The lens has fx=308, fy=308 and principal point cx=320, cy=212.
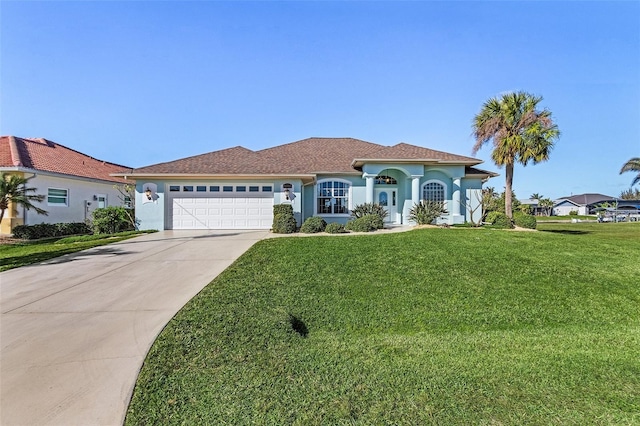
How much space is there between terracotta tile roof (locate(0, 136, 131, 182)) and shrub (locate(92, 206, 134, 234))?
2572 millimetres

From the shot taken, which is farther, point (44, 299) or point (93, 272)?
point (93, 272)

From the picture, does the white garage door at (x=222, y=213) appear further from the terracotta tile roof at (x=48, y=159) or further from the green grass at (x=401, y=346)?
the green grass at (x=401, y=346)

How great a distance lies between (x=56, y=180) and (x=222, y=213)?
9827 millimetres

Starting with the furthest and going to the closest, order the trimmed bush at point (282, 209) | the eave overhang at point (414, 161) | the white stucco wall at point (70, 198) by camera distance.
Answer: the eave overhang at point (414, 161), the white stucco wall at point (70, 198), the trimmed bush at point (282, 209)

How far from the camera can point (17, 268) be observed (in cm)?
790

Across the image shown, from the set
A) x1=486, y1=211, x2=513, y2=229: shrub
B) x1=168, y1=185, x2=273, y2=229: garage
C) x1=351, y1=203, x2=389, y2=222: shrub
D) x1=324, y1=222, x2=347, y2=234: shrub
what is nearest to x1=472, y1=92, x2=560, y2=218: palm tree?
x1=486, y1=211, x2=513, y2=229: shrub

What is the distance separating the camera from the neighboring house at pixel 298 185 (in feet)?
52.5

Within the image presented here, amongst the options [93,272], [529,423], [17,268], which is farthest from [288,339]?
[17,268]

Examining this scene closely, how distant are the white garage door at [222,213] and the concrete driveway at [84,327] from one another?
24.0 feet

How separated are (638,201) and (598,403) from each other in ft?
271

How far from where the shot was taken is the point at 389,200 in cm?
1877

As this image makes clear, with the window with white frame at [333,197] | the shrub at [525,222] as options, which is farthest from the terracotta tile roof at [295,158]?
the shrub at [525,222]

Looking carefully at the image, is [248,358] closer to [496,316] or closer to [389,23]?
[496,316]

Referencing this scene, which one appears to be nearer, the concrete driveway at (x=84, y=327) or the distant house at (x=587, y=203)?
the concrete driveway at (x=84, y=327)
